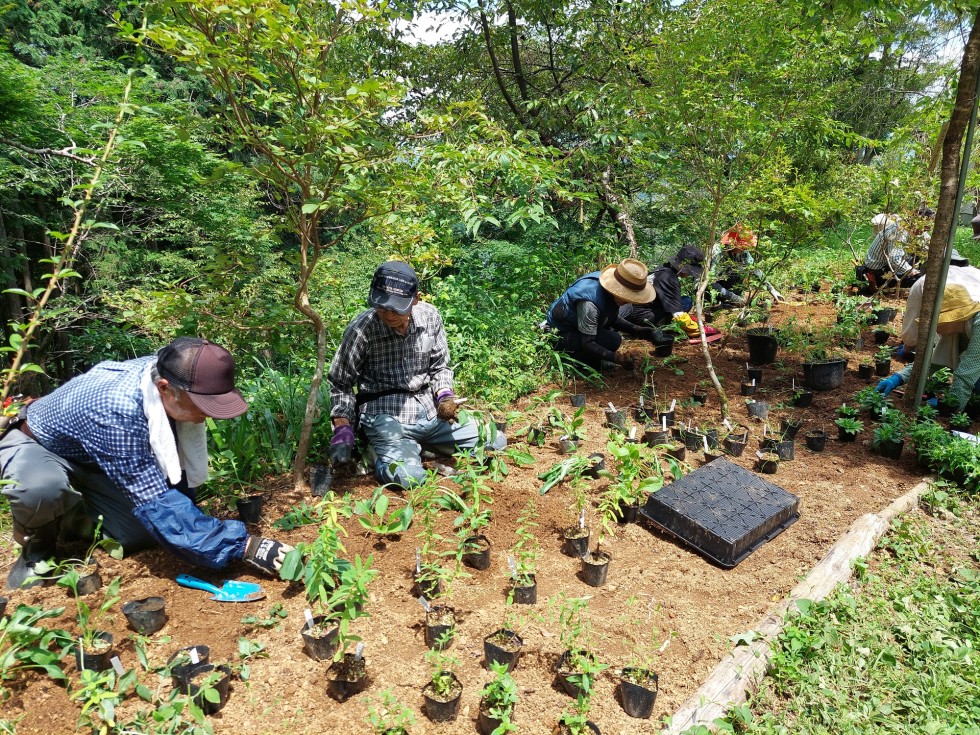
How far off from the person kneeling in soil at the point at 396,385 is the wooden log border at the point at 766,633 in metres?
1.69

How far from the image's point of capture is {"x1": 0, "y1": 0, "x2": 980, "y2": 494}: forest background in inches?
Answer: 104

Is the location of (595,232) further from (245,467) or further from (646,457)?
(245,467)

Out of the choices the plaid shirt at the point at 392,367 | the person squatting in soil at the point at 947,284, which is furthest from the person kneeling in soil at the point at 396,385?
the person squatting in soil at the point at 947,284

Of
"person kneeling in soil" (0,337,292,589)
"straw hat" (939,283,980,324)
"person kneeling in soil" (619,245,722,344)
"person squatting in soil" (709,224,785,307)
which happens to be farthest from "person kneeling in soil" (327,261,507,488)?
"straw hat" (939,283,980,324)

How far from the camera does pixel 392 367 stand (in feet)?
12.1

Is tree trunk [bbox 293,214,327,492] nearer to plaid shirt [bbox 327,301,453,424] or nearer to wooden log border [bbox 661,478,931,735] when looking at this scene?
plaid shirt [bbox 327,301,453,424]

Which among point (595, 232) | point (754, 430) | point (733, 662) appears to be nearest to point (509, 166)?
point (733, 662)

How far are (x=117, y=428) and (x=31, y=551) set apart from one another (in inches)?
32.6

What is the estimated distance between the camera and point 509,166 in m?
3.03

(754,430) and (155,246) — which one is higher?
(155,246)

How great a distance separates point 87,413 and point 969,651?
149 inches

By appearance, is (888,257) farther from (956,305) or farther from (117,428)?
(117,428)

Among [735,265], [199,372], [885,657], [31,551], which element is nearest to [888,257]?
[735,265]

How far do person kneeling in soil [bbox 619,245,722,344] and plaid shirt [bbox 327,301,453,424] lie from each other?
2884 millimetres
